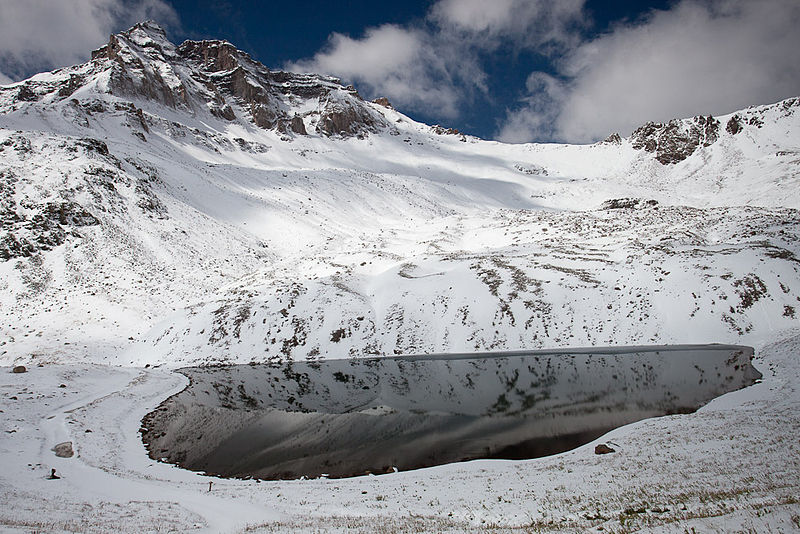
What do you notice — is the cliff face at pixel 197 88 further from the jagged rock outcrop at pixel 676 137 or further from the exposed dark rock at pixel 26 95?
the jagged rock outcrop at pixel 676 137

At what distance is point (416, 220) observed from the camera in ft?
308

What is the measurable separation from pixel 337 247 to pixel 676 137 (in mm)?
135187

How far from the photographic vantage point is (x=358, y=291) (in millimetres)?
52250

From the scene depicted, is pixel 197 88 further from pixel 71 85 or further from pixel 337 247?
pixel 337 247

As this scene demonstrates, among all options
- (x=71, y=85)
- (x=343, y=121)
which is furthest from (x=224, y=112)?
(x=343, y=121)

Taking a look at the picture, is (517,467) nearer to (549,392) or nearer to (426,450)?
(426,450)

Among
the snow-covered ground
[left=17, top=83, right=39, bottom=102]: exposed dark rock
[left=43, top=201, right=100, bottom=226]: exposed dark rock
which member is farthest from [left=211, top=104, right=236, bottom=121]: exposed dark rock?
[left=43, top=201, right=100, bottom=226]: exposed dark rock

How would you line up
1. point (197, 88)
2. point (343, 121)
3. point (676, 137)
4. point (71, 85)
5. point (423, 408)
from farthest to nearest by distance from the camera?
1. point (343, 121)
2. point (197, 88)
3. point (676, 137)
4. point (71, 85)
5. point (423, 408)

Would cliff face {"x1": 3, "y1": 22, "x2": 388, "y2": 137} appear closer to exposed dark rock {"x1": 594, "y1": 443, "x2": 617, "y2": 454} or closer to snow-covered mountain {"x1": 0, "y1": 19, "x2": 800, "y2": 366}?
snow-covered mountain {"x1": 0, "y1": 19, "x2": 800, "y2": 366}

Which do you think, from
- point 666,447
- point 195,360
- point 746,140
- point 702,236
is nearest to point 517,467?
point 666,447

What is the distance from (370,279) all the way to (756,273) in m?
42.7

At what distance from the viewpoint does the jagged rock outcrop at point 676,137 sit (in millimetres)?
135750

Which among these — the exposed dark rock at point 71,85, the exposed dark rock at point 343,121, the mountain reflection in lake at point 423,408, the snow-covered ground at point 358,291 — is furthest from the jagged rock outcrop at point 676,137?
the exposed dark rock at point 71,85

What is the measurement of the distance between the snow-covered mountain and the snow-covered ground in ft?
1.24
